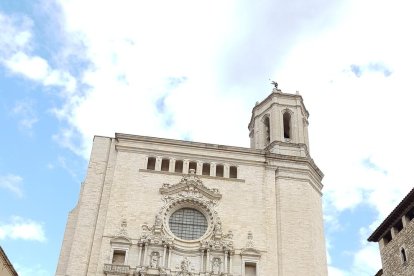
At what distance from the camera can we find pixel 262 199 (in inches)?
1319

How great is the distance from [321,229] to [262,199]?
4.23m

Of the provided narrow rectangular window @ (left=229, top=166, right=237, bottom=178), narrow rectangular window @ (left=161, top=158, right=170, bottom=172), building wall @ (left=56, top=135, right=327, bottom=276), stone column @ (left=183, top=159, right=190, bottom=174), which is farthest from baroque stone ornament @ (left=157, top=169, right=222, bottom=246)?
narrow rectangular window @ (left=229, top=166, right=237, bottom=178)

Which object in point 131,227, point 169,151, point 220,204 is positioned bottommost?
point 131,227

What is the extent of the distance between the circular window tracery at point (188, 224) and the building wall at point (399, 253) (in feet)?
34.0

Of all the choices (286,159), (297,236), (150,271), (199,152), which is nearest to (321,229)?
(297,236)

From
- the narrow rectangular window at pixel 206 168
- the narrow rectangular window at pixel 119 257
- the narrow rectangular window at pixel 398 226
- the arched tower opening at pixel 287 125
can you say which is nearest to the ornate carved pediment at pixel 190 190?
the narrow rectangular window at pixel 206 168

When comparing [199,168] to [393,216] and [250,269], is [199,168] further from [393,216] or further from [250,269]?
[393,216]

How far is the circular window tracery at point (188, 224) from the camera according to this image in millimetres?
31844

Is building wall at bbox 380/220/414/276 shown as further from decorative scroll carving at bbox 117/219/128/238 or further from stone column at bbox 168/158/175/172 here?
decorative scroll carving at bbox 117/219/128/238

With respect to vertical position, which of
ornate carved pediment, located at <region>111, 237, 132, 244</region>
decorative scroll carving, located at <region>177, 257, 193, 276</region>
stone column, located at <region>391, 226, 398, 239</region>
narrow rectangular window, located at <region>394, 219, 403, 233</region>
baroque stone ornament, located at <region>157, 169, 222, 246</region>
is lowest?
decorative scroll carving, located at <region>177, 257, 193, 276</region>

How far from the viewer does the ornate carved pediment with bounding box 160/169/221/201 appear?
32781 millimetres

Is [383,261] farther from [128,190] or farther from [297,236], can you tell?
[128,190]

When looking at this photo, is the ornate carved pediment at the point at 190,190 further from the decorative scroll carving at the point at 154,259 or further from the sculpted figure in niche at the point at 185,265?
the sculpted figure in niche at the point at 185,265

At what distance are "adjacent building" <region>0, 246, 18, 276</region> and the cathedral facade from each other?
3.00 m
